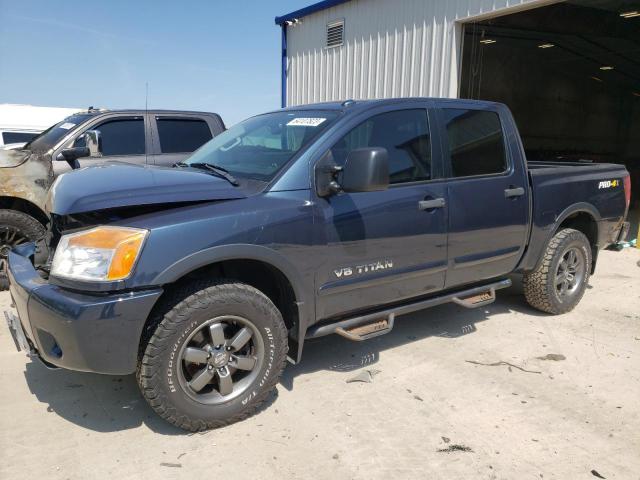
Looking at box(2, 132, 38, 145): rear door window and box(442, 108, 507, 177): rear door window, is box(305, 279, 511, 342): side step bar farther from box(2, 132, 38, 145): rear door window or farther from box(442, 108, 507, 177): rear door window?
box(2, 132, 38, 145): rear door window

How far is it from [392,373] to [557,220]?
220cm

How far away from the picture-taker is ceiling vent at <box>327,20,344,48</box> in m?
10.4

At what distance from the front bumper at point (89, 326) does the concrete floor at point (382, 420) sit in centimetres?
51

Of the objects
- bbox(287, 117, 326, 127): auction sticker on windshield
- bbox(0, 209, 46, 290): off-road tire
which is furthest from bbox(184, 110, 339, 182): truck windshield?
bbox(0, 209, 46, 290): off-road tire

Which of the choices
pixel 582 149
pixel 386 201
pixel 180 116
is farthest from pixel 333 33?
pixel 582 149

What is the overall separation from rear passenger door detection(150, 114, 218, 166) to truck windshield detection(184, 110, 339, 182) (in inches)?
86.3

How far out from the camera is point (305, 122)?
348 centimetres

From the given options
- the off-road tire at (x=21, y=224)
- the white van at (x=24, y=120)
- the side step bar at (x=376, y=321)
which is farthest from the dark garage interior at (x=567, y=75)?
the white van at (x=24, y=120)

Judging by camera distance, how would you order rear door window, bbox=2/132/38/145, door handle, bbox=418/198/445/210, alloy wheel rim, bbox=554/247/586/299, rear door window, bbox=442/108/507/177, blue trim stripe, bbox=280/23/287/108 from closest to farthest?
door handle, bbox=418/198/445/210 → rear door window, bbox=442/108/507/177 → alloy wheel rim, bbox=554/247/586/299 → rear door window, bbox=2/132/38/145 → blue trim stripe, bbox=280/23/287/108

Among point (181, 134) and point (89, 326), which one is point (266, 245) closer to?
point (89, 326)

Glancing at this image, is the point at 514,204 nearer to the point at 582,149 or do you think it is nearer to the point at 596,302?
the point at 596,302

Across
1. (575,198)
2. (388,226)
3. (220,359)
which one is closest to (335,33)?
(575,198)

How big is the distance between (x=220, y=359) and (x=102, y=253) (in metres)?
0.84

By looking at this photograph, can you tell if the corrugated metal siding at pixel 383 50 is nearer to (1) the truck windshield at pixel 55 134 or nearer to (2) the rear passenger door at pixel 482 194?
(2) the rear passenger door at pixel 482 194
